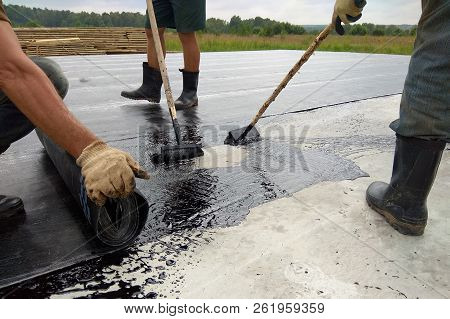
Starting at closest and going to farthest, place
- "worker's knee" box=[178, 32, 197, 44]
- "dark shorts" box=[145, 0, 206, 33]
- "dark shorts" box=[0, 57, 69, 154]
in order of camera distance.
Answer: "dark shorts" box=[0, 57, 69, 154], "dark shorts" box=[145, 0, 206, 33], "worker's knee" box=[178, 32, 197, 44]

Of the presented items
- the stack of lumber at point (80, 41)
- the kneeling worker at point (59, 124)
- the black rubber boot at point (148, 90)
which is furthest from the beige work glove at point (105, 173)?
the stack of lumber at point (80, 41)

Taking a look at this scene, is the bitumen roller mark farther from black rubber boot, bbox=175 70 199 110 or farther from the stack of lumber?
the stack of lumber

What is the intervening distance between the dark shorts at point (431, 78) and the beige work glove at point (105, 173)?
104cm

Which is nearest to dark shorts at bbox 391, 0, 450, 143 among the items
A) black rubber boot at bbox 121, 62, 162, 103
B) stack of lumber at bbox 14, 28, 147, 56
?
black rubber boot at bbox 121, 62, 162, 103

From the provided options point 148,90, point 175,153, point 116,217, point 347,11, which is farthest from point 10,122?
point 148,90

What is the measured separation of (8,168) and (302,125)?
2016mm

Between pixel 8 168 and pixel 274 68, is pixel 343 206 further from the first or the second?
pixel 274 68

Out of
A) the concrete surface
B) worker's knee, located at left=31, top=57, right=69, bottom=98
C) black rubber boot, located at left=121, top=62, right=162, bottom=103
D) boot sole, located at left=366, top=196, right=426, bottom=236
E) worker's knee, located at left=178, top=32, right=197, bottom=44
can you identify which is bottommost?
the concrete surface

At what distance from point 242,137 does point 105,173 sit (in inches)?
55.5

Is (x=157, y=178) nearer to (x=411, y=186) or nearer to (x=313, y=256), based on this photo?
(x=313, y=256)

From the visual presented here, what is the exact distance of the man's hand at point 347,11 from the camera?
163cm

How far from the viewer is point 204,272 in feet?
3.50

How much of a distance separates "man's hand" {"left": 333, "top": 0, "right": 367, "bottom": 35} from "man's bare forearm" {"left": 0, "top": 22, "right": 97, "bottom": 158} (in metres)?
1.37

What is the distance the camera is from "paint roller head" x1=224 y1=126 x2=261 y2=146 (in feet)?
7.52
